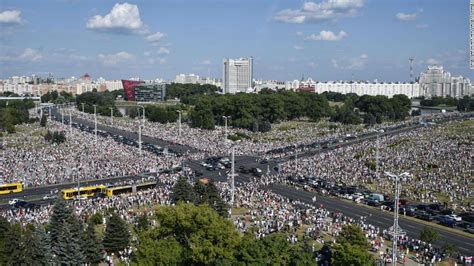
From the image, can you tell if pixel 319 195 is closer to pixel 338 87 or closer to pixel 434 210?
pixel 434 210

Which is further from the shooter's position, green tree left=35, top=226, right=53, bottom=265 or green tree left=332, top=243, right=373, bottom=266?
green tree left=35, top=226, right=53, bottom=265

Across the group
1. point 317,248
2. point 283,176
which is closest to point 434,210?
point 317,248

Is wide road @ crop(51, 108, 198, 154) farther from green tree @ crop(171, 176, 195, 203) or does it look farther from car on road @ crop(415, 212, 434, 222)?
car on road @ crop(415, 212, 434, 222)

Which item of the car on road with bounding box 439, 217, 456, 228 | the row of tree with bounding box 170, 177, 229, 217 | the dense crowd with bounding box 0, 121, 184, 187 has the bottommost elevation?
the car on road with bounding box 439, 217, 456, 228

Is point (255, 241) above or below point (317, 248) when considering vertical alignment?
above

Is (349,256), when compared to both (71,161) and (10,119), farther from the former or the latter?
(10,119)

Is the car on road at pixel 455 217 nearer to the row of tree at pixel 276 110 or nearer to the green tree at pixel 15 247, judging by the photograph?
the green tree at pixel 15 247

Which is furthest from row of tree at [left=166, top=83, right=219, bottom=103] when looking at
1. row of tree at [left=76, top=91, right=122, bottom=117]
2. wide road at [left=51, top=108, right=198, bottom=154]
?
wide road at [left=51, top=108, right=198, bottom=154]
